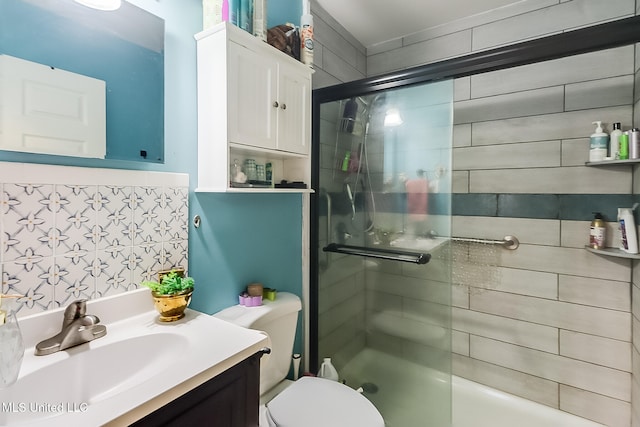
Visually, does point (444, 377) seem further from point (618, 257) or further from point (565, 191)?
point (565, 191)

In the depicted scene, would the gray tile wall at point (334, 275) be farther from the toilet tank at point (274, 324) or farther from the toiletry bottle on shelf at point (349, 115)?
the toilet tank at point (274, 324)

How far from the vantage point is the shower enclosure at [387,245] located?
163 centimetres

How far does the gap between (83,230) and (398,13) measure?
2066 millimetres

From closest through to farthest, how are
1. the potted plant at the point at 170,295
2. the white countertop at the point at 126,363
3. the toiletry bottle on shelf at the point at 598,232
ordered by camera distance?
the white countertop at the point at 126,363, the potted plant at the point at 170,295, the toiletry bottle on shelf at the point at 598,232

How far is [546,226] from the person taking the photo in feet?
5.87

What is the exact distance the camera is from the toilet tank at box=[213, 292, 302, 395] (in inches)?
51.1

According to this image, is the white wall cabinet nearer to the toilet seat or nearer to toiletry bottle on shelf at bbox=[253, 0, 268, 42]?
toiletry bottle on shelf at bbox=[253, 0, 268, 42]

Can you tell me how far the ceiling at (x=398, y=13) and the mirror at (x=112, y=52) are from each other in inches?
48.2

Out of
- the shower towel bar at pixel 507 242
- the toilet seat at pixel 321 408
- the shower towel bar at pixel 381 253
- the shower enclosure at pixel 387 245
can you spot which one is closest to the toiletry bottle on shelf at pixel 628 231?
the shower towel bar at pixel 507 242

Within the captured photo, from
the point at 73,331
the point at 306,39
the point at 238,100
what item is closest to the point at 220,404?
the point at 73,331

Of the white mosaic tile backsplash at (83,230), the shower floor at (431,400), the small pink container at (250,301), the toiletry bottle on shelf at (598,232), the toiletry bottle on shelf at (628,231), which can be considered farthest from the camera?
the shower floor at (431,400)

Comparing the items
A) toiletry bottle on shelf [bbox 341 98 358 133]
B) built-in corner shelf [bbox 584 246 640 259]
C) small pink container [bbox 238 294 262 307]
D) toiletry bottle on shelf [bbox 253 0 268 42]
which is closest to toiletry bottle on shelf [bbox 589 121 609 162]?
built-in corner shelf [bbox 584 246 640 259]

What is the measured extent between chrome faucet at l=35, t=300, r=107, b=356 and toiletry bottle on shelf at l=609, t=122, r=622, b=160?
2.29 meters

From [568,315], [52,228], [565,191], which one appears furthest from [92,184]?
[568,315]
